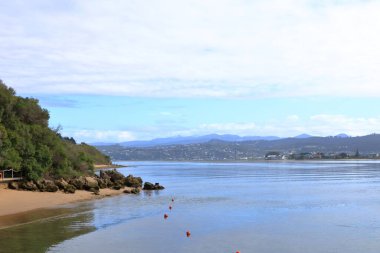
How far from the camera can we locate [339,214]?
36406mm

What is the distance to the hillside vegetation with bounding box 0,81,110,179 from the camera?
4729 centimetres

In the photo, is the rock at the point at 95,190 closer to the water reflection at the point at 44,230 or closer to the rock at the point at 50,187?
the rock at the point at 50,187

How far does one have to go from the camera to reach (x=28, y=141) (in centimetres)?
5072

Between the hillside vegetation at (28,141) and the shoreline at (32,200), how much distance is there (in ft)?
12.4

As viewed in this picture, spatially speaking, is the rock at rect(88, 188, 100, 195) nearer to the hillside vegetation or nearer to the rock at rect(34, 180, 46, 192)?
the hillside vegetation

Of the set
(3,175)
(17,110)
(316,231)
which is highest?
(17,110)

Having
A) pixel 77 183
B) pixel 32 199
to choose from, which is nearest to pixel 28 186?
pixel 32 199

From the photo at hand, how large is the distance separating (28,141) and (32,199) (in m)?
10.2

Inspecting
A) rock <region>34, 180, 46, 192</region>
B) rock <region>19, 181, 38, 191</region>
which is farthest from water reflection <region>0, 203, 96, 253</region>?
rock <region>34, 180, 46, 192</region>

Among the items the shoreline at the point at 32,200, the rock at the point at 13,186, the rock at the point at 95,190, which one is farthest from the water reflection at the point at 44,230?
the rock at the point at 95,190

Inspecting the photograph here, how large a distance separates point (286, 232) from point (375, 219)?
8433 millimetres

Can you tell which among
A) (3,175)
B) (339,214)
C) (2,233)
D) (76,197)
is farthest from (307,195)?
(2,233)

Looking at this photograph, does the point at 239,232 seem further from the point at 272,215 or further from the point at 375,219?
the point at 375,219

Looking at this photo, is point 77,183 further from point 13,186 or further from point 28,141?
point 13,186
